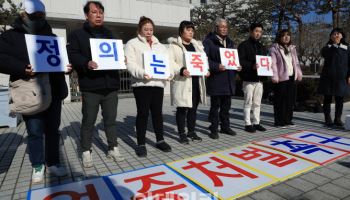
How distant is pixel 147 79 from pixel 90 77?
0.80m

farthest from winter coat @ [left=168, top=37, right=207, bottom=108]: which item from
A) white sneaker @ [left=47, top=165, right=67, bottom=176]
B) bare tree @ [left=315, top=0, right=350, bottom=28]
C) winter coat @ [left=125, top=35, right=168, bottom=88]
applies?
bare tree @ [left=315, top=0, right=350, bottom=28]

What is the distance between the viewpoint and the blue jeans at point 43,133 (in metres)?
3.33

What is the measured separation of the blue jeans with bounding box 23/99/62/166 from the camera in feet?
10.9

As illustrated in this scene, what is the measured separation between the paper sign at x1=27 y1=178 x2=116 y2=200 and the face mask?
185cm

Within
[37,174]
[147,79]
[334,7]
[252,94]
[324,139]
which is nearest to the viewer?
[37,174]

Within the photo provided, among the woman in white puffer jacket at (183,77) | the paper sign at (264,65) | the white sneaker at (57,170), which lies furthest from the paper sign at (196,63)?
the white sneaker at (57,170)

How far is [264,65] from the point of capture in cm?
552

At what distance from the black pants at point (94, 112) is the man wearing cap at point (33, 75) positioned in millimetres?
352

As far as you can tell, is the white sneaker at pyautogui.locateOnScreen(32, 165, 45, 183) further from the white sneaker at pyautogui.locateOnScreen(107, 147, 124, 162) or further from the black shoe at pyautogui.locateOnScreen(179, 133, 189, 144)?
the black shoe at pyautogui.locateOnScreen(179, 133, 189, 144)

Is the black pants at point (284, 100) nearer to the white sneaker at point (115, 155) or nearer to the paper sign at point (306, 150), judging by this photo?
the paper sign at point (306, 150)

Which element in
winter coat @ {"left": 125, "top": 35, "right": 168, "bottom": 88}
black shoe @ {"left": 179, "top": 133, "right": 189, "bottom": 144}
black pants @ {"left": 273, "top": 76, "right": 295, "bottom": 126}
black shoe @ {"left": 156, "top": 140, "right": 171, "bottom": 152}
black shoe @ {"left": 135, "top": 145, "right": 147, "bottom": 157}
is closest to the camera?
winter coat @ {"left": 125, "top": 35, "right": 168, "bottom": 88}

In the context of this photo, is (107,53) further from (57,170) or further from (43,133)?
(57,170)

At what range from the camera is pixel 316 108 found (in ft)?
26.4

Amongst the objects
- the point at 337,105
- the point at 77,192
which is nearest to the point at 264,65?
the point at 337,105
